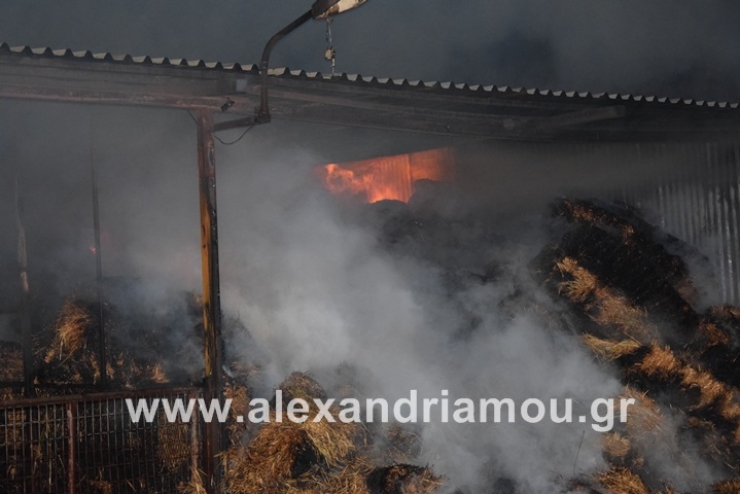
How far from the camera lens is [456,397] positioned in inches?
335

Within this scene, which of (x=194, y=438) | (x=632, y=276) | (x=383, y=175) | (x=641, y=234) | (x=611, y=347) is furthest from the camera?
(x=383, y=175)

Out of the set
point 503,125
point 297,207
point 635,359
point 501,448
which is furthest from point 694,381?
point 297,207

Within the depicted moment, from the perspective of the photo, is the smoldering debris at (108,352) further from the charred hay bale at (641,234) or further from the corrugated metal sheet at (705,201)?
the corrugated metal sheet at (705,201)

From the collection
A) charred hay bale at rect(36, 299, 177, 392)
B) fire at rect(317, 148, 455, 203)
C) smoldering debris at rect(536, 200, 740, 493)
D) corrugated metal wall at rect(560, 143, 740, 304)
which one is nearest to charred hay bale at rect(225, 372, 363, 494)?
charred hay bale at rect(36, 299, 177, 392)

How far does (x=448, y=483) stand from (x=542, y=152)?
644 cm

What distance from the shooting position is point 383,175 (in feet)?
51.7

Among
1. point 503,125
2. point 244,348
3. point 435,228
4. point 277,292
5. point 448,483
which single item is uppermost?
point 503,125

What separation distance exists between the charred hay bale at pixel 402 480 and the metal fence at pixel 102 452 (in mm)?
1812

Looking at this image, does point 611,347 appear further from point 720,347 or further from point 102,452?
point 102,452

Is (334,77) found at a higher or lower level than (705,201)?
higher

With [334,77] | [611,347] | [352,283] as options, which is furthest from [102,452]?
[611,347]

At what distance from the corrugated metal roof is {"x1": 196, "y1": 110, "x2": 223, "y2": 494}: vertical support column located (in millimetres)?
772

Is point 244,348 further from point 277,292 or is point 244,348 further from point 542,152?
point 542,152

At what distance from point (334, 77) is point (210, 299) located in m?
2.62
